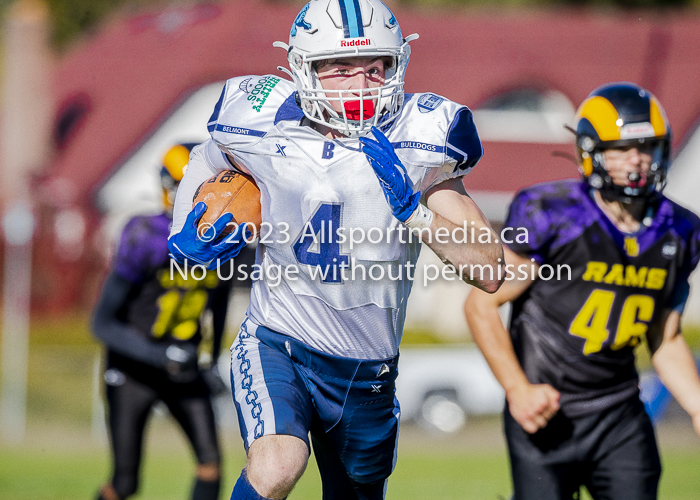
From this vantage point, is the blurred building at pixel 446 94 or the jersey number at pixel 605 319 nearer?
the jersey number at pixel 605 319

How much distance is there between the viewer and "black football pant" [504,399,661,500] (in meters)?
3.47

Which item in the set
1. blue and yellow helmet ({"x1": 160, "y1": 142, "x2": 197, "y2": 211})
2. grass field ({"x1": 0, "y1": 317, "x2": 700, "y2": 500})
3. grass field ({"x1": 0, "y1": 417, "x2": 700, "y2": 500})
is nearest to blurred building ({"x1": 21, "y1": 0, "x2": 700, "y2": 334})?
grass field ({"x1": 0, "y1": 317, "x2": 700, "y2": 500})

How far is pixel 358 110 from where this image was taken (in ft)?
9.76

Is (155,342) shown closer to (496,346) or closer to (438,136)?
(496,346)

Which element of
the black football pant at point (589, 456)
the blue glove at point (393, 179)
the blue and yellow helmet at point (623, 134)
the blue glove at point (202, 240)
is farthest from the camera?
the blue and yellow helmet at point (623, 134)

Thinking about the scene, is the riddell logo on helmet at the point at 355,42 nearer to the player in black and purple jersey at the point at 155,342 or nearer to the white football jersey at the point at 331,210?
the white football jersey at the point at 331,210

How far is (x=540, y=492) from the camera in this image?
3.49 meters

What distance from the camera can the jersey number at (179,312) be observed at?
5066mm

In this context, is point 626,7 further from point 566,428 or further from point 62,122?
point 566,428

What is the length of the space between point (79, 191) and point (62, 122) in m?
6.00

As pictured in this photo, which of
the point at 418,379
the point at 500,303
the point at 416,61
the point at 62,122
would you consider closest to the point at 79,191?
the point at 62,122

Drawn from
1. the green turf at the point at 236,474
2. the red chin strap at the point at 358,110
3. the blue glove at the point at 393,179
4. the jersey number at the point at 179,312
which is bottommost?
the green turf at the point at 236,474

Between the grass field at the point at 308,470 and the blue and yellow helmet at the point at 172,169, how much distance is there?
2790 millimetres

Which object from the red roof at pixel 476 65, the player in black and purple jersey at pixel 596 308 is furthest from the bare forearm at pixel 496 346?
the red roof at pixel 476 65
